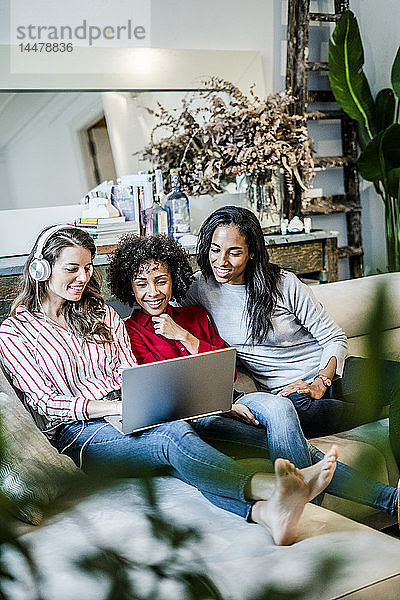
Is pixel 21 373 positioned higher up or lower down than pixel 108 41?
lower down

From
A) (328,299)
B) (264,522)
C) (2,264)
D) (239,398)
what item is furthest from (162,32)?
(264,522)

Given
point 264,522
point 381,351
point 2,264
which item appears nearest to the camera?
point 381,351

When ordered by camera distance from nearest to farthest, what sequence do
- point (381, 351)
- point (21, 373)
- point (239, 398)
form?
point (381, 351), point (21, 373), point (239, 398)

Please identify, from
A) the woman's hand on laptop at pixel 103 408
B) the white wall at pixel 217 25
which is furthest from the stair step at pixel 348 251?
the woman's hand on laptop at pixel 103 408

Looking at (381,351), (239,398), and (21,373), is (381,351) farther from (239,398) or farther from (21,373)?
(239,398)

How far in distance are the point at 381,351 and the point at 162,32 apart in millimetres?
4128

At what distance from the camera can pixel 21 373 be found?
7.18ft

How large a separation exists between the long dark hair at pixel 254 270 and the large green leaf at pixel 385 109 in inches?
89.0

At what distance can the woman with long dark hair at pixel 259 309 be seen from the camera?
2.63m

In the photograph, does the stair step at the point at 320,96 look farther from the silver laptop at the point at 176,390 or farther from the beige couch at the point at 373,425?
the beige couch at the point at 373,425


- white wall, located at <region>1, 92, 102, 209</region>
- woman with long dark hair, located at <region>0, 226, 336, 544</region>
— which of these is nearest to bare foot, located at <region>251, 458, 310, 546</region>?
woman with long dark hair, located at <region>0, 226, 336, 544</region>

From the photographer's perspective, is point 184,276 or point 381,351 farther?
point 184,276

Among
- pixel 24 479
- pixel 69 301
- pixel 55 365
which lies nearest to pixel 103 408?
pixel 55 365

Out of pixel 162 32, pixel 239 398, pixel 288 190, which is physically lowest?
pixel 239 398
